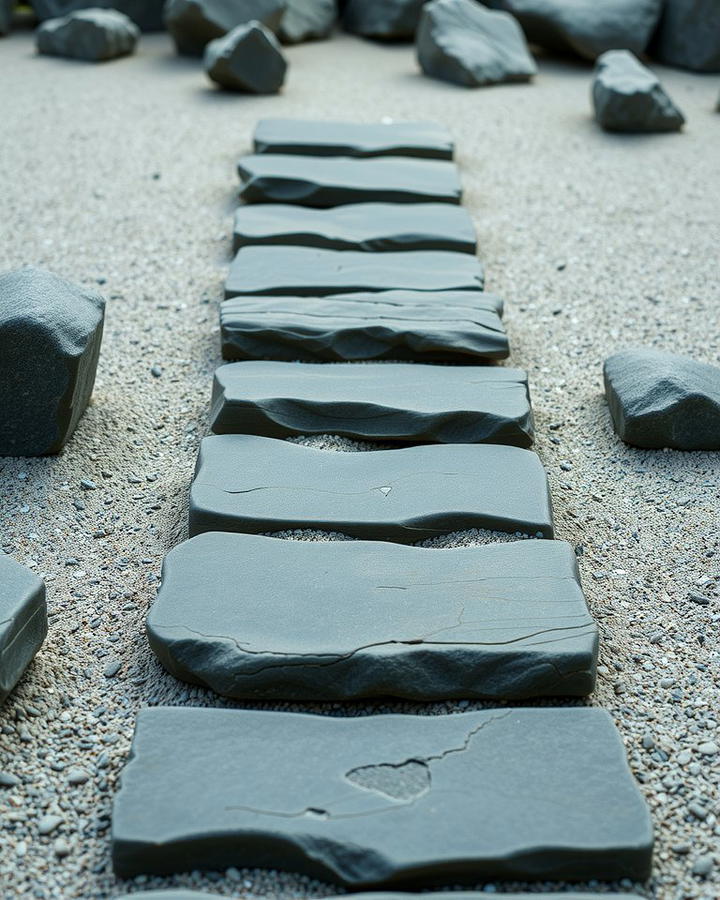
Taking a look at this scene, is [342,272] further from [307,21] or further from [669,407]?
[307,21]

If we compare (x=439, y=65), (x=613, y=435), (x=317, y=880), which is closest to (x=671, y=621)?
(x=613, y=435)

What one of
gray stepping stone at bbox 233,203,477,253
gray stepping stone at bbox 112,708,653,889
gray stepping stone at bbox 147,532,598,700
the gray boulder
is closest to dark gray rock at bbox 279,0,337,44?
the gray boulder

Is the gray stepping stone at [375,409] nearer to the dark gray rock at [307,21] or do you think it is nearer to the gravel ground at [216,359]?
the gravel ground at [216,359]

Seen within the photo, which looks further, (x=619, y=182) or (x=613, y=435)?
(x=619, y=182)

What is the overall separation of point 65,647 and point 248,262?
1701mm

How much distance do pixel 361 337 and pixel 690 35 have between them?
417 cm

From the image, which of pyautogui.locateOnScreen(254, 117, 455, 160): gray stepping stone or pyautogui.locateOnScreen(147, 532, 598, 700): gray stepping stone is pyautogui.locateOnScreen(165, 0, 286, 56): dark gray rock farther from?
pyautogui.locateOnScreen(147, 532, 598, 700): gray stepping stone

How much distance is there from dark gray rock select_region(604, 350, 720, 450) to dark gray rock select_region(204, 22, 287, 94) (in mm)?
3405

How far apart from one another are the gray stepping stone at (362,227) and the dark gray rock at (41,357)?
113 cm

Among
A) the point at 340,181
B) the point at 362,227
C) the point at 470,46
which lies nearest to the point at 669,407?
the point at 362,227

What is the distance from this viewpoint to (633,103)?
4.98 meters

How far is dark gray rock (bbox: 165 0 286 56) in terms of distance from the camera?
5.88 m

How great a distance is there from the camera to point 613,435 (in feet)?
9.16

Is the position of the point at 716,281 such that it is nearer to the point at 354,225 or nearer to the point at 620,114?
the point at 354,225
